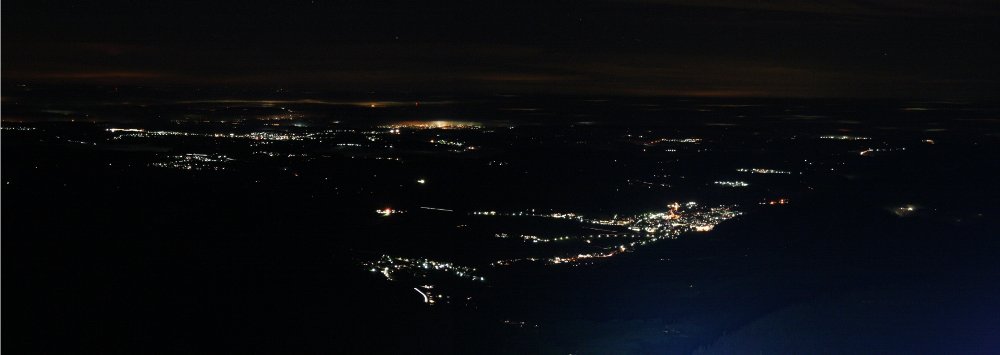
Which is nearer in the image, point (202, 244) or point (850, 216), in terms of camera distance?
point (202, 244)

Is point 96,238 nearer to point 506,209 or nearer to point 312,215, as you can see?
point 312,215

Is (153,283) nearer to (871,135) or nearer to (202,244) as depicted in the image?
(202,244)

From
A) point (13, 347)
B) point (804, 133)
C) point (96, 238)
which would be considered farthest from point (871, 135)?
point (13, 347)

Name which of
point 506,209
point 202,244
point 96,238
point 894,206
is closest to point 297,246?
point 202,244

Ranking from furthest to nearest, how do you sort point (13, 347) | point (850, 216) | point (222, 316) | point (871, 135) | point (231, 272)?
point (871, 135)
point (850, 216)
point (231, 272)
point (222, 316)
point (13, 347)

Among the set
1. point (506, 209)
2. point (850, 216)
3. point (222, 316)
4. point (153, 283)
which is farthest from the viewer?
point (506, 209)

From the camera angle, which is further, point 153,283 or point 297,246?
point 297,246
